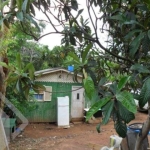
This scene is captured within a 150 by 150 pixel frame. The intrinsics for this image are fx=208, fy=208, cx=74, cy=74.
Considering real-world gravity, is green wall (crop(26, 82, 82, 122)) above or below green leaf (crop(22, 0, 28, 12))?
below

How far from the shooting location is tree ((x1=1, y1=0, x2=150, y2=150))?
3.03ft

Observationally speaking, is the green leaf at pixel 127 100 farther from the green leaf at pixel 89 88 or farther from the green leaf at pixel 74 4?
the green leaf at pixel 74 4

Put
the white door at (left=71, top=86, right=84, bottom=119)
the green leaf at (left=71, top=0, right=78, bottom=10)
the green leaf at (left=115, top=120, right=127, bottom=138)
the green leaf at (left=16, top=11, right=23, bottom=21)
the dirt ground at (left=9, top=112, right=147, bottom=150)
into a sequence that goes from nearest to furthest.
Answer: the green leaf at (left=115, top=120, right=127, bottom=138), the green leaf at (left=16, top=11, right=23, bottom=21), the green leaf at (left=71, top=0, right=78, bottom=10), the dirt ground at (left=9, top=112, right=147, bottom=150), the white door at (left=71, top=86, right=84, bottom=119)

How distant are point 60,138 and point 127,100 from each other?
18.8 feet

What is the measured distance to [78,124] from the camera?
816cm

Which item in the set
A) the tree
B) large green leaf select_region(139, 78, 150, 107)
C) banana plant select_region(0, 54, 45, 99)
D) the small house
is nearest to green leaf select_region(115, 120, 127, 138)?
the tree

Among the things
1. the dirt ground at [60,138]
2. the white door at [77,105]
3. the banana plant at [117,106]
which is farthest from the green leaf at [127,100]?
the white door at [77,105]

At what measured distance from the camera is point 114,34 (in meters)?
1.95

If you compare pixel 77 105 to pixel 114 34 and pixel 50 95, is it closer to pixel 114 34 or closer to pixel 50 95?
pixel 50 95

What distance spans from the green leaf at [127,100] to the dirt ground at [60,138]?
4.79m

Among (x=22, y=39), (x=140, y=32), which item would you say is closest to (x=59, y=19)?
(x=140, y=32)

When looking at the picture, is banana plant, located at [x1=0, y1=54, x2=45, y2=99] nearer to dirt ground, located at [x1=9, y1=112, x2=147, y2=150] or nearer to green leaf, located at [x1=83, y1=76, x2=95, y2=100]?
green leaf, located at [x1=83, y1=76, x2=95, y2=100]

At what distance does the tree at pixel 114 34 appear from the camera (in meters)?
0.92

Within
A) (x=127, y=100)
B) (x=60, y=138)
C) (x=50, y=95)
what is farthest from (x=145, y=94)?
(x=50, y=95)
